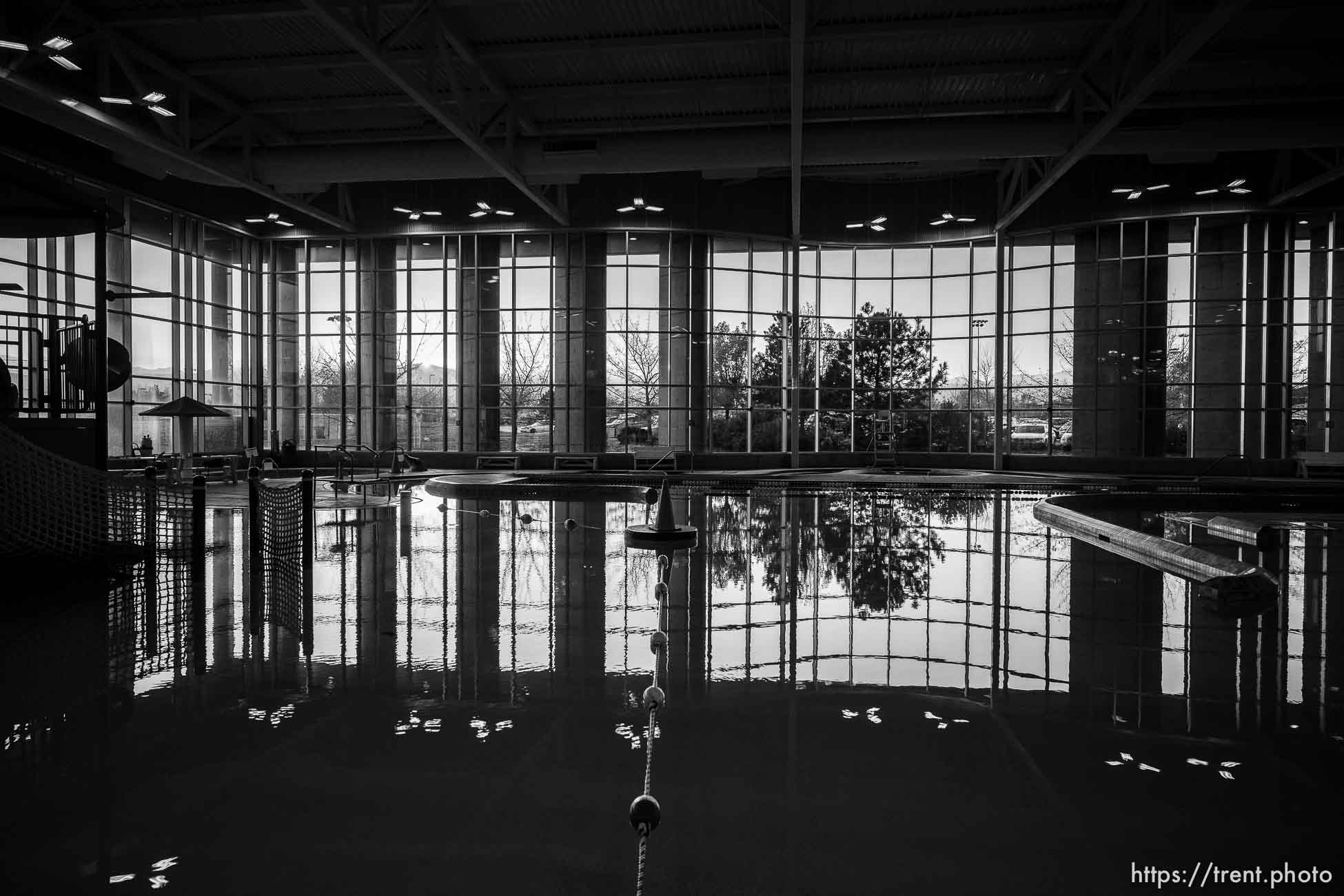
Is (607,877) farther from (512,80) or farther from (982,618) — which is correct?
(512,80)

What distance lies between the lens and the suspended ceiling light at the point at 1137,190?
2319 cm

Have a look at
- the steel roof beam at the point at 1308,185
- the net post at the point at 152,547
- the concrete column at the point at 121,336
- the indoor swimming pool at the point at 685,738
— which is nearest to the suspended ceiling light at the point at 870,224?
the steel roof beam at the point at 1308,185

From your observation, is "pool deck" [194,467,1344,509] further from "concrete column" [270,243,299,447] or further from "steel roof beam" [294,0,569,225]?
"steel roof beam" [294,0,569,225]

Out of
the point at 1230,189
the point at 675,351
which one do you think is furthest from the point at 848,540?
the point at 1230,189

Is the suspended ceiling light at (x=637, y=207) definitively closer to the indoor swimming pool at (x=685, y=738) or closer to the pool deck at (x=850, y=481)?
the pool deck at (x=850, y=481)

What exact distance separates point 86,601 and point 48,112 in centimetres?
1299

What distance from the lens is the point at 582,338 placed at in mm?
25641

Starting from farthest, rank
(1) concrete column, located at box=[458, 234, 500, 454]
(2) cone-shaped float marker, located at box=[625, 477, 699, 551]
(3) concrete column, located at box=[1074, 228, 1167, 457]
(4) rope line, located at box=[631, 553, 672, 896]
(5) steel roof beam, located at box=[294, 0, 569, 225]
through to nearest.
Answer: (1) concrete column, located at box=[458, 234, 500, 454] < (3) concrete column, located at box=[1074, 228, 1167, 457] < (5) steel roof beam, located at box=[294, 0, 569, 225] < (2) cone-shaped float marker, located at box=[625, 477, 699, 551] < (4) rope line, located at box=[631, 553, 672, 896]

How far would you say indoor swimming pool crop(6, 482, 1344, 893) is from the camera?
2.72 meters

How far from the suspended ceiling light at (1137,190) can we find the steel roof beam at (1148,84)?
415 cm

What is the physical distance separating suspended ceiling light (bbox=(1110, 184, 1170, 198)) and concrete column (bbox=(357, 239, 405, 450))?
67.2ft

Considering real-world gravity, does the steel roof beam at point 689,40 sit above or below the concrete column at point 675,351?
above

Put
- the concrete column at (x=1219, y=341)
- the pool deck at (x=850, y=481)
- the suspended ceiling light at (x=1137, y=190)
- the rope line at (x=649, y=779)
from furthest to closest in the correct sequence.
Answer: the concrete column at (x=1219, y=341)
the suspended ceiling light at (x=1137, y=190)
the pool deck at (x=850, y=481)
the rope line at (x=649, y=779)

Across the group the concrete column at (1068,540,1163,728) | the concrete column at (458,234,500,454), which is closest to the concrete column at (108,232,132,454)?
the concrete column at (458,234,500,454)
